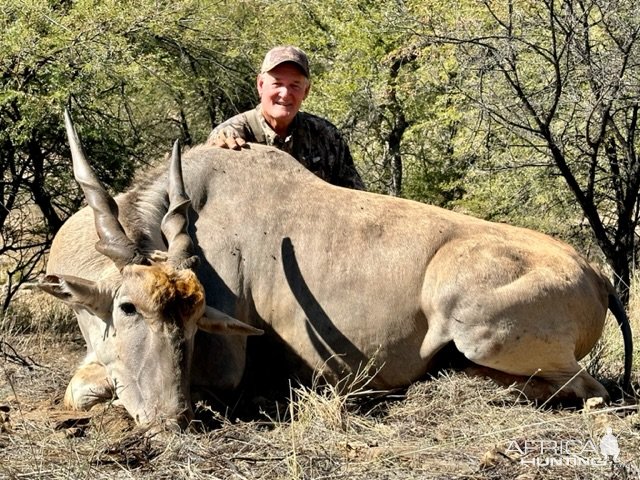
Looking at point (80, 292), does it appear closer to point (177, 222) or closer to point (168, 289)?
point (168, 289)

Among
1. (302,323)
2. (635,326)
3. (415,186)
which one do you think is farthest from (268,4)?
(302,323)

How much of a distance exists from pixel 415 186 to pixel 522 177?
411cm

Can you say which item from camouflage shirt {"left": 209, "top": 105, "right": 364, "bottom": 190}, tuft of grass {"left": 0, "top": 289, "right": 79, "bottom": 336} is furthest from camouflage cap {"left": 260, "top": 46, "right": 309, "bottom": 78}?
tuft of grass {"left": 0, "top": 289, "right": 79, "bottom": 336}

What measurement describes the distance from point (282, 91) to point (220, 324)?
7.65 feet

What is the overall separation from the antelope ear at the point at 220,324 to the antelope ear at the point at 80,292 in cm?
49

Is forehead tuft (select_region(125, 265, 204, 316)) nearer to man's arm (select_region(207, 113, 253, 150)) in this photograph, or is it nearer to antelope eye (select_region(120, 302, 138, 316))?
antelope eye (select_region(120, 302, 138, 316))

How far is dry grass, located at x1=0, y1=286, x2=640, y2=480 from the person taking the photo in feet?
13.0

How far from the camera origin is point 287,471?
3.96 m

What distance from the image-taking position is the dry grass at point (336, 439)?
3.97 meters

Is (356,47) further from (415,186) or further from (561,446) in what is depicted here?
(561,446)

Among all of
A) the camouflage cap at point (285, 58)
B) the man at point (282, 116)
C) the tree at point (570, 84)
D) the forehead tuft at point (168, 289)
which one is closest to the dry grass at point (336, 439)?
the forehead tuft at point (168, 289)

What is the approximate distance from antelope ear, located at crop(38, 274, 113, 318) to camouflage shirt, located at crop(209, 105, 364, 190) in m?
2.25

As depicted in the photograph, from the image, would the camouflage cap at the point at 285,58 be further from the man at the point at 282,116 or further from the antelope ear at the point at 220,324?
the antelope ear at the point at 220,324

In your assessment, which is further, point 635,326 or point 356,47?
point 356,47
